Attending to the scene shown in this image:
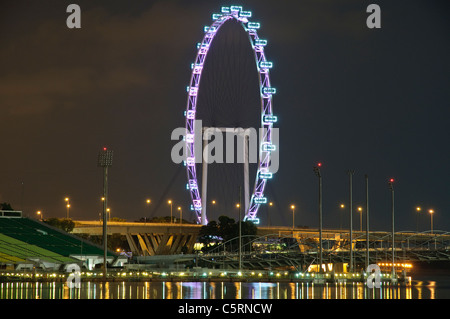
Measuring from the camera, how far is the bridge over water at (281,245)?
115188mm

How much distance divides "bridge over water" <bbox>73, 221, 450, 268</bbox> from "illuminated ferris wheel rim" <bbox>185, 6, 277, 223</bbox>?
7.08 m

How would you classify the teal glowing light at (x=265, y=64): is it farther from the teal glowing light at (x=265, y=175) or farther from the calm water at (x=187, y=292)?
the calm water at (x=187, y=292)

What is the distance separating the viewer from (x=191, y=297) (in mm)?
50188

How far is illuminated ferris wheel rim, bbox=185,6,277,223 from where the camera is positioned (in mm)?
122938

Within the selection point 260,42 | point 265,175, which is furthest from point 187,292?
point 260,42

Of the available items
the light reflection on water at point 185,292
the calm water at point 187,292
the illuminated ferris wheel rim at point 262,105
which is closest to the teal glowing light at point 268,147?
the illuminated ferris wheel rim at point 262,105

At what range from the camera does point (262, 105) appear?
12650 cm

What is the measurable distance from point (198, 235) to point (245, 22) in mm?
41732

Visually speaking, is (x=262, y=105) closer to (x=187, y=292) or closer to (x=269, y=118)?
(x=269, y=118)

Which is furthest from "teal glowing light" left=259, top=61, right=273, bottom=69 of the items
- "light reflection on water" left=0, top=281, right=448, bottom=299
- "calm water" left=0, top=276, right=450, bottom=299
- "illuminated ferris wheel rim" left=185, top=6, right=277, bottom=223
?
"calm water" left=0, top=276, right=450, bottom=299

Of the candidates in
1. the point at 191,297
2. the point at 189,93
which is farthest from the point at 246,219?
the point at 191,297

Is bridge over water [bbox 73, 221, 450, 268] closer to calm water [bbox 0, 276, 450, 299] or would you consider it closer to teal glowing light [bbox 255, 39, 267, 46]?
teal glowing light [bbox 255, 39, 267, 46]

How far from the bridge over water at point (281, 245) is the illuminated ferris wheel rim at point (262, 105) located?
7.08 metres
